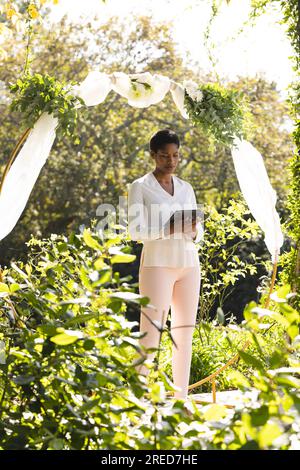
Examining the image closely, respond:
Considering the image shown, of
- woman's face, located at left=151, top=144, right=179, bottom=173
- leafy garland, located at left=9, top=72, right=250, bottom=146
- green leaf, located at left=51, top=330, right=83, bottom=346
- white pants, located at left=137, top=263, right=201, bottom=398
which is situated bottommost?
green leaf, located at left=51, top=330, right=83, bottom=346

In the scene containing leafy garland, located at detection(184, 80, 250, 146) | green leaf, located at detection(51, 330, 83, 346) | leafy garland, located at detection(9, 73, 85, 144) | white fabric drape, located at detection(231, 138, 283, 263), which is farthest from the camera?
white fabric drape, located at detection(231, 138, 283, 263)

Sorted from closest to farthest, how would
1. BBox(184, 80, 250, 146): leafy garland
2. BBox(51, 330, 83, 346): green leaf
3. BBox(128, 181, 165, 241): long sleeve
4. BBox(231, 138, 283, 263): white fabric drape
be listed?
BBox(51, 330, 83, 346): green leaf < BBox(128, 181, 165, 241): long sleeve < BBox(184, 80, 250, 146): leafy garland < BBox(231, 138, 283, 263): white fabric drape

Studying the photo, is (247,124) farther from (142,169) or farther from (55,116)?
(142,169)

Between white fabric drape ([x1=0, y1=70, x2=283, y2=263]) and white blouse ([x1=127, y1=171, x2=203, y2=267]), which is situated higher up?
white fabric drape ([x1=0, y1=70, x2=283, y2=263])

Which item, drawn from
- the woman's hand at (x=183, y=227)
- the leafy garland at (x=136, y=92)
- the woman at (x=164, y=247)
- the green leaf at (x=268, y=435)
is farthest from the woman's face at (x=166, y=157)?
the green leaf at (x=268, y=435)

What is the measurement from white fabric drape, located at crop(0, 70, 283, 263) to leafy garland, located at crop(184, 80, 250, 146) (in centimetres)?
9

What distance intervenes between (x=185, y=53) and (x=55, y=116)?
7.55m

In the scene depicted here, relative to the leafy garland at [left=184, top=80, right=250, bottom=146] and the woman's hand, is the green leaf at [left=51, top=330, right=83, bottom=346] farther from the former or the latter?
the leafy garland at [left=184, top=80, right=250, bottom=146]

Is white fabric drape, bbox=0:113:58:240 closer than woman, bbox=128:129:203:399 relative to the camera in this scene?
No

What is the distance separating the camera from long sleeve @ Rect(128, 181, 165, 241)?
3.59m

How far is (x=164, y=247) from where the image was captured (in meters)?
3.68

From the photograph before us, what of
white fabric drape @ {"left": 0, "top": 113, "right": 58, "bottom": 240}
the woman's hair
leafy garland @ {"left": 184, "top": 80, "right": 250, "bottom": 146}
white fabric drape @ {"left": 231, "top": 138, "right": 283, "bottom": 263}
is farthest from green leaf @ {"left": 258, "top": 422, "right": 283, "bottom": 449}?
white fabric drape @ {"left": 231, "top": 138, "right": 283, "bottom": 263}

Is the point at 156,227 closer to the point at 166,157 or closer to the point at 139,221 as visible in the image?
the point at 139,221
